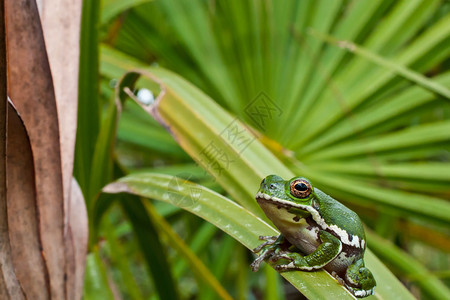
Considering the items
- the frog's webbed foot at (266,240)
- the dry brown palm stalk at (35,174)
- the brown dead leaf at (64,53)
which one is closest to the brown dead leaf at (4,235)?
the dry brown palm stalk at (35,174)

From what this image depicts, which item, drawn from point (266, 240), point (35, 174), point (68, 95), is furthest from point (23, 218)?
point (266, 240)

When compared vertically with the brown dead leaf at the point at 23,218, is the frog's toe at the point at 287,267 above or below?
above

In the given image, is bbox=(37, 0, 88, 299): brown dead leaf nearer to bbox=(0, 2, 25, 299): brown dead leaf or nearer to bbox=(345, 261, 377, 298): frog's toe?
bbox=(0, 2, 25, 299): brown dead leaf

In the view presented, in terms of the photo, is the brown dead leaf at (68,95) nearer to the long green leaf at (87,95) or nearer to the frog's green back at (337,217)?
the long green leaf at (87,95)

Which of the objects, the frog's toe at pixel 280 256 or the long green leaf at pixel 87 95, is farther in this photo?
the long green leaf at pixel 87 95

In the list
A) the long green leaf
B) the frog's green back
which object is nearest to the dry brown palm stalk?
the long green leaf

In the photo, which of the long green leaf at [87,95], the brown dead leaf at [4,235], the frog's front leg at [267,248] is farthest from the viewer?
the long green leaf at [87,95]

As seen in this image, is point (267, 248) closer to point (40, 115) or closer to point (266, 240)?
point (266, 240)
